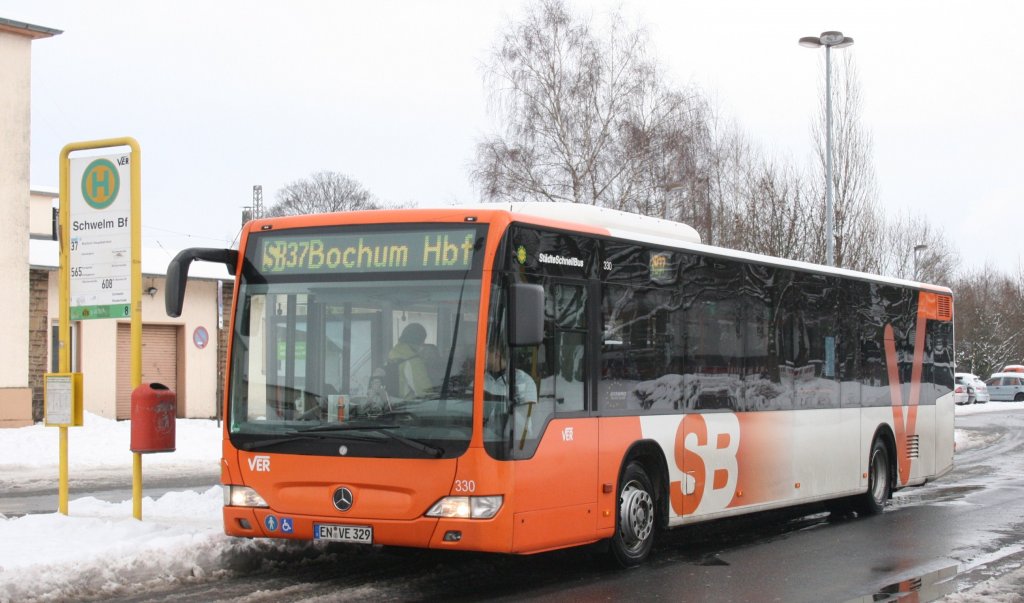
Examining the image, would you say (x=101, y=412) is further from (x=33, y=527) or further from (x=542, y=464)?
(x=542, y=464)

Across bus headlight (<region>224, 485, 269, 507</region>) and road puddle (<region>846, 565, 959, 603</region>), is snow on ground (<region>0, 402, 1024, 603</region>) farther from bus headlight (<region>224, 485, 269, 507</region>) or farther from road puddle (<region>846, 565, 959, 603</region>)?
bus headlight (<region>224, 485, 269, 507</region>)

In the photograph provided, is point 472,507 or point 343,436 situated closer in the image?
point 472,507

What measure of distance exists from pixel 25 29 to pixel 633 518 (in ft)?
74.0

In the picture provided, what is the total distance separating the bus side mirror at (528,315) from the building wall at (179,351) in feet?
78.5

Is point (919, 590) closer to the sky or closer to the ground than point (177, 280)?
closer to the ground

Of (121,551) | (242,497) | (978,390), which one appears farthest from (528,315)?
(978,390)

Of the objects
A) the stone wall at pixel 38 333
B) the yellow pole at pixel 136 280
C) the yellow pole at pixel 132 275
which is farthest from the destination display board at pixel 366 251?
the stone wall at pixel 38 333

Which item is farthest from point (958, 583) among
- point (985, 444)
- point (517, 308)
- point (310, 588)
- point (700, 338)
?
point (985, 444)

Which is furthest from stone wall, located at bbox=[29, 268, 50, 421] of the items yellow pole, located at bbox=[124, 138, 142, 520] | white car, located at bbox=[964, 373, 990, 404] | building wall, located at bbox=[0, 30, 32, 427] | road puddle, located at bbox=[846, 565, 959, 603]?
white car, located at bbox=[964, 373, 990, 404]

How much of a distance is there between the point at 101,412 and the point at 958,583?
25556 millimetres

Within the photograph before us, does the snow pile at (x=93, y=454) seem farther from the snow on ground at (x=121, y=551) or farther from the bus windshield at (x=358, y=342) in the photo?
the bus windshield at (x=358, y=342)

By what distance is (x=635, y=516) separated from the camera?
10523 mm

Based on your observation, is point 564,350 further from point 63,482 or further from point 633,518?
point 63,482

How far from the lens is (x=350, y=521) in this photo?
29.9 ft
